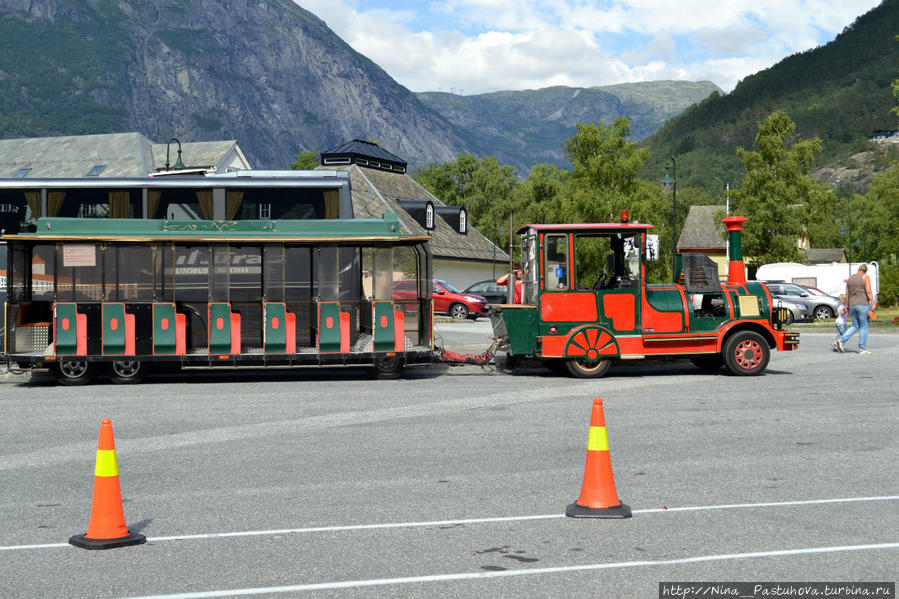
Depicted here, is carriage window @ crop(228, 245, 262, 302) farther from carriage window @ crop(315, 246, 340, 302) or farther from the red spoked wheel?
the red spoked wheel

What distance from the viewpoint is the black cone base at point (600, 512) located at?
22.2 ft

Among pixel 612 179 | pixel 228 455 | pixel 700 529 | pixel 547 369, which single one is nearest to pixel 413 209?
pixel 612 179

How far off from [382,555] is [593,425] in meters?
1.84

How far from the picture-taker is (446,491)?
25.8 ft

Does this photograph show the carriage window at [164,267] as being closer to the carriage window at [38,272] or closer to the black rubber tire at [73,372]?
the carriage window at [38,272]

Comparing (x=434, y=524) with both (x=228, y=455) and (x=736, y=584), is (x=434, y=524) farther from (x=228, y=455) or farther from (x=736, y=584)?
(x=228, y=455)

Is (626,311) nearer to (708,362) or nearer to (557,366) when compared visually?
(557,366)

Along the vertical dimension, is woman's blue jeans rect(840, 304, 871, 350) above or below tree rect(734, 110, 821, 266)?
below

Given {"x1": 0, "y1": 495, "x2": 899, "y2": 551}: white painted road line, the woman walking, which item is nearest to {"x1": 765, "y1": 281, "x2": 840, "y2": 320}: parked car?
the woman walking

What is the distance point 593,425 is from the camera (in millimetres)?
6840

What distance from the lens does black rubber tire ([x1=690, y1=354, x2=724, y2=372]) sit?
17.8 m

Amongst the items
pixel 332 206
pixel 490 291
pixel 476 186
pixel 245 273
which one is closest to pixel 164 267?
pixel 245 273

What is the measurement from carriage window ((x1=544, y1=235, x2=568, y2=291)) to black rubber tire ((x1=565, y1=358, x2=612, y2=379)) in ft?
4.56

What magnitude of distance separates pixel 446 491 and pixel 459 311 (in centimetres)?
2952
